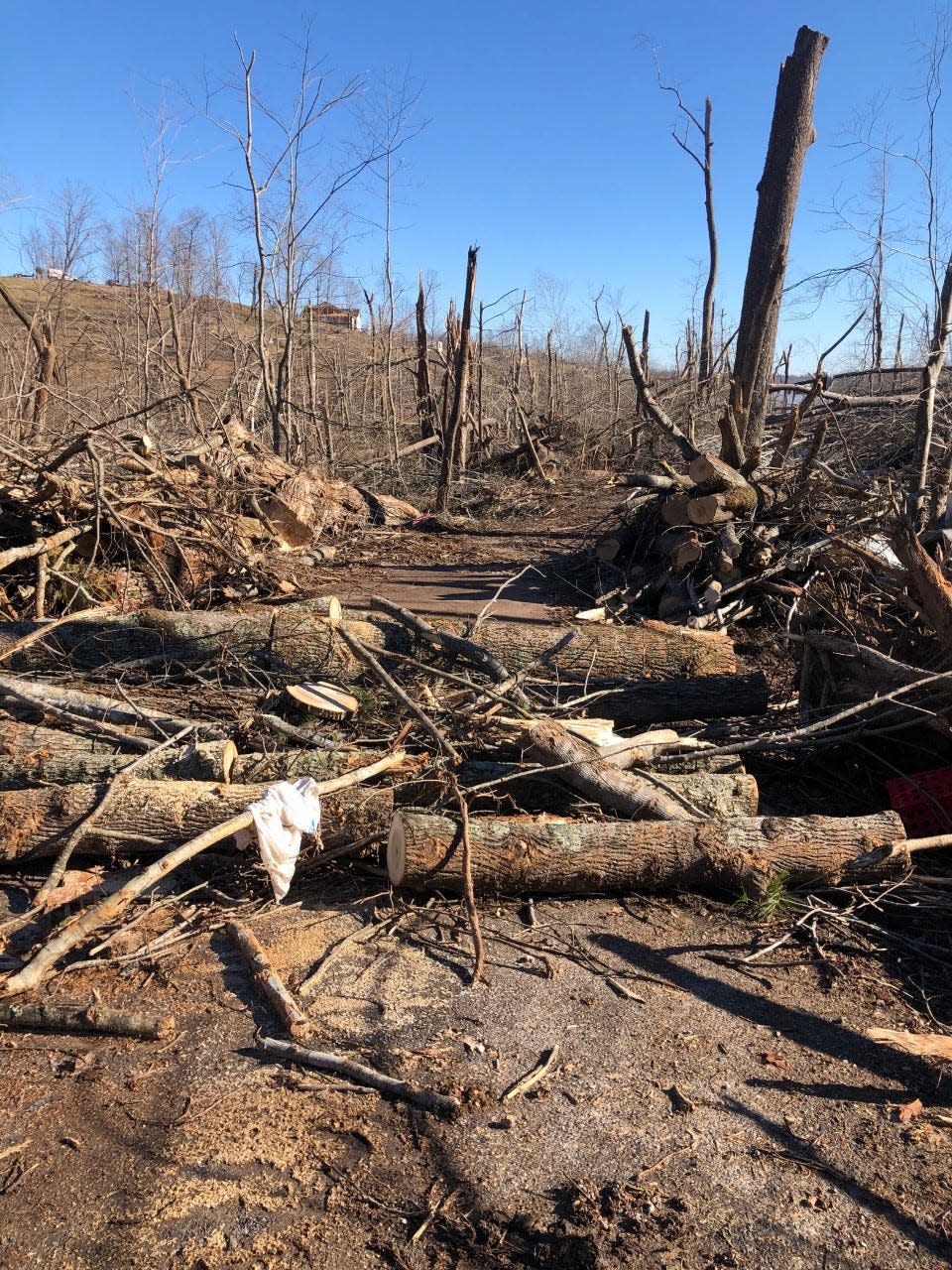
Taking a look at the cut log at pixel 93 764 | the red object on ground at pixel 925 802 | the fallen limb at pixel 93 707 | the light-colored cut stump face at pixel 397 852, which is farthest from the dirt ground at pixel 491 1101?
the fallen limb at pixel 93 707

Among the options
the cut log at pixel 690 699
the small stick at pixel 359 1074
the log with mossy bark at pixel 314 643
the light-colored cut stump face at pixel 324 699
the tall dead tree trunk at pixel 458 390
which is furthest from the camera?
the tall dead tree trunk at pixel 458 390

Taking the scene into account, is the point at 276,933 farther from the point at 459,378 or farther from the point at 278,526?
the point at 459,378

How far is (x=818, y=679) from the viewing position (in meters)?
4.89

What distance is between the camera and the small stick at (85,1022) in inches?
112

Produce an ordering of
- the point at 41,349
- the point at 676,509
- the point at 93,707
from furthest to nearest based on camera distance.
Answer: the point at 41,349 → the point at 676,509 → the point at 93,707

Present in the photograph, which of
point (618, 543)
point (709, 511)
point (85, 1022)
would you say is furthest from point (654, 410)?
point (85, 1022)

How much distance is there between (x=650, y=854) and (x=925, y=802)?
4.55 ft

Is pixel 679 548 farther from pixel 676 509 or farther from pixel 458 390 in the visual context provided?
pixel 458 390

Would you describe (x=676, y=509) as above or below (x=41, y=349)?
below

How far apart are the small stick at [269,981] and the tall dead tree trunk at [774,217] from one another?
757 cm

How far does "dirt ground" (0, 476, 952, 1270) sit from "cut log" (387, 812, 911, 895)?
0.14 m

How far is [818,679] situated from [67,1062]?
154 inches

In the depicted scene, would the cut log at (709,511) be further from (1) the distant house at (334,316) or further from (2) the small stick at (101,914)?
(1) the distant house at (334,316)

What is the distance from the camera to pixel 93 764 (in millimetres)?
4145
